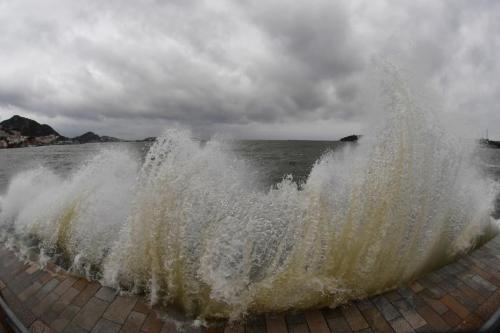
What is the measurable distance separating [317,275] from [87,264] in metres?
4.11

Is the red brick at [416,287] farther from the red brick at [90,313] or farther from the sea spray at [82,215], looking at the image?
the sea spray at [82,215]

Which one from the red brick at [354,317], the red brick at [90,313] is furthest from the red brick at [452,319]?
the red brick at [90,313]

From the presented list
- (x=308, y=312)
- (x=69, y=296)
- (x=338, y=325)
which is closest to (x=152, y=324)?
(x=69, y=296)

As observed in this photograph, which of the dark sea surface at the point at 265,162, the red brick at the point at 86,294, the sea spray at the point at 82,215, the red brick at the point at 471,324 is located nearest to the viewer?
the red brick at the point at 471,324

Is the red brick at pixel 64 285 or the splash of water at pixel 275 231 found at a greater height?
the splash of water at pixel 275 231

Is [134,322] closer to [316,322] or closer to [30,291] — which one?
Answer: [30,291]

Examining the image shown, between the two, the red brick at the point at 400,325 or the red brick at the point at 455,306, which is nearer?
the red brick at the point at 400,325

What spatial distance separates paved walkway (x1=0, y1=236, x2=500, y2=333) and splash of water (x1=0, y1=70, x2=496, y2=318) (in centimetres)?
20

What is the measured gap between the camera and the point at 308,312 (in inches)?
127

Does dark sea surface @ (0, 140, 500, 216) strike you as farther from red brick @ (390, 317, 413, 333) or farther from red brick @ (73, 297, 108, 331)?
red brick @ (390, 317, 413, 333)

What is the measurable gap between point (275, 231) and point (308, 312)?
6.04 ft

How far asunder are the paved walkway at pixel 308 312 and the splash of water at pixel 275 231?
20 centimetres

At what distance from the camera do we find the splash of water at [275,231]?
3529mm

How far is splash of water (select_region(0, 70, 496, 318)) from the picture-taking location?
3.53 m
